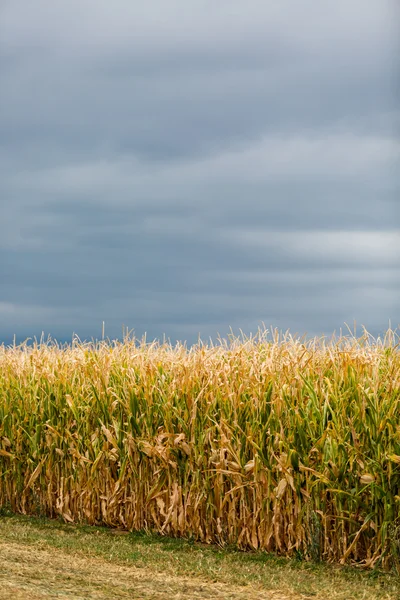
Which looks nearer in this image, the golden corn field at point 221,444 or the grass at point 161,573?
the grass at point 161,573

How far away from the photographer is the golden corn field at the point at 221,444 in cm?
686

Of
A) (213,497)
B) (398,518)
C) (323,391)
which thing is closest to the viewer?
(398,518)

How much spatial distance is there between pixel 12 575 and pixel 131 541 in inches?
68.2

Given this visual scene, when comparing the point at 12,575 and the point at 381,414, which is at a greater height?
the point at 381,414

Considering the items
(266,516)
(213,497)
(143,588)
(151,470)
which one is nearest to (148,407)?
(151,470)

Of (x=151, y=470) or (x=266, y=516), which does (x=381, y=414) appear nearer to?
(x=266, y=516)

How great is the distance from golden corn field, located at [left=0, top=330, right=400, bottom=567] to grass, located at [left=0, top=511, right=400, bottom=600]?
0.90 feet

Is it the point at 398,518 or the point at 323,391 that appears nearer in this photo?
the point at 398,518

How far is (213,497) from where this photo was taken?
7.70 m

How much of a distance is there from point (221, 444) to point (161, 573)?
4.64ft

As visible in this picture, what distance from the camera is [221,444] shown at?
→ 24.8 feet

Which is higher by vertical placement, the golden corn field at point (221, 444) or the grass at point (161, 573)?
the golden corn field at point (221, 444)

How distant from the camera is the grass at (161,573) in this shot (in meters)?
6.07

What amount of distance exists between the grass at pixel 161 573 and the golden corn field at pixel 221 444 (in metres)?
0.27
